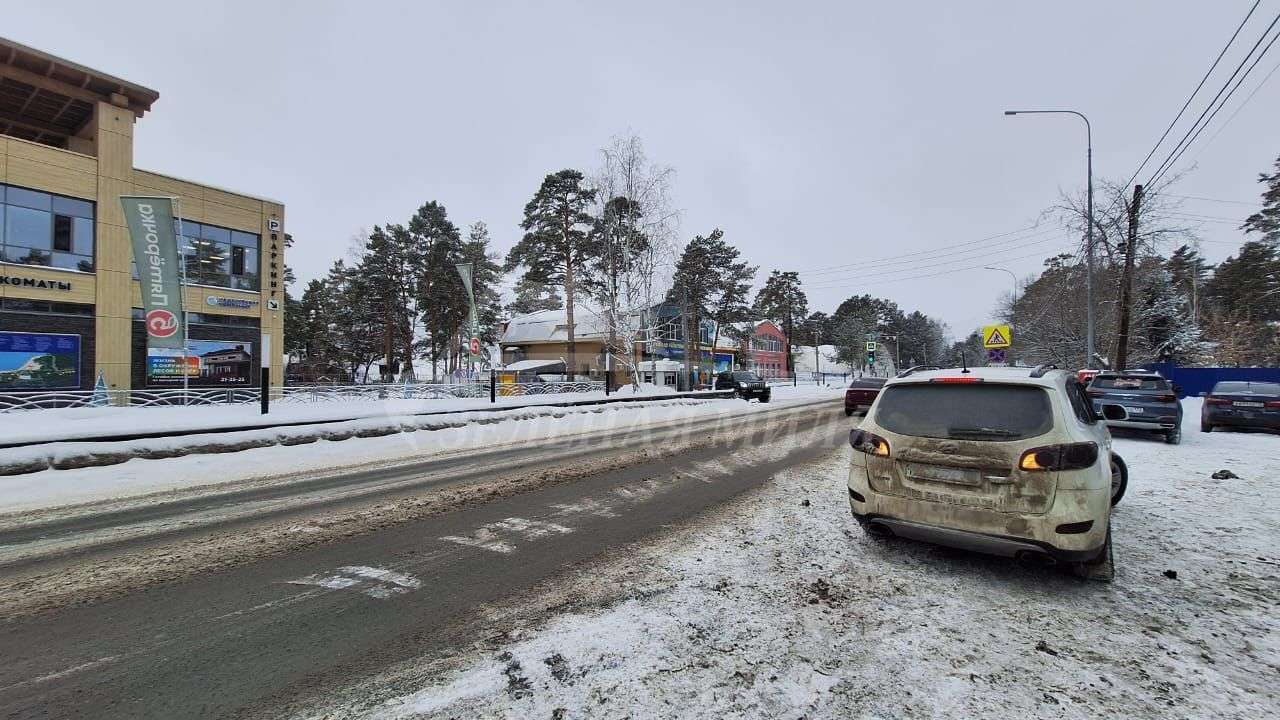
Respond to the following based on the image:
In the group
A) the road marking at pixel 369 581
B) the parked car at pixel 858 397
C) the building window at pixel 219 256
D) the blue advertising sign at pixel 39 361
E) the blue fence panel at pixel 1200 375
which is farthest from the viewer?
the building window at pixel 219 256

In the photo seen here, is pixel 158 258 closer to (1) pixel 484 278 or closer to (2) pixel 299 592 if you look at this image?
(2) pixel 299 592

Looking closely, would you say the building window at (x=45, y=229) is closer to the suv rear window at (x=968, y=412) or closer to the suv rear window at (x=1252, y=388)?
the suv rear window at (x=968, y=412)

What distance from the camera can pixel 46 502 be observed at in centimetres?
614

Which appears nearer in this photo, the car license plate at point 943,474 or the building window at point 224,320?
the car license plate at point 943,474

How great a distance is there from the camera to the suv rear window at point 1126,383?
35.2 ft

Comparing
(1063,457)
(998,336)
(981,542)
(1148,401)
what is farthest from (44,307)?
(998,336)

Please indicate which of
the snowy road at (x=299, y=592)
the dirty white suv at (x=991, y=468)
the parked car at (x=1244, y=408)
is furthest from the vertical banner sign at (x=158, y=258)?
the parked car at (x=1244, y=408)

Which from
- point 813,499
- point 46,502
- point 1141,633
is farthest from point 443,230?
point 1141,633

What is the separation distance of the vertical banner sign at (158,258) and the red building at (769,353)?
55199mm

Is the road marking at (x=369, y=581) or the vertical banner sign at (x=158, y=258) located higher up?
the vertical banner sign at (x=158, y=258)

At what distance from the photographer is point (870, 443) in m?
4.18

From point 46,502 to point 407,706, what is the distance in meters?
7.13

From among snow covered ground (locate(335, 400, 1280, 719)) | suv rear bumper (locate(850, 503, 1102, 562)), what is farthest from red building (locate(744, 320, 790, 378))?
suv rear bumper (locate(850, 503, 1102, 562))

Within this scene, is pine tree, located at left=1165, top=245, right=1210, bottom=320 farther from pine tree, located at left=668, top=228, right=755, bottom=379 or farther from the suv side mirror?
the suv side mirror
